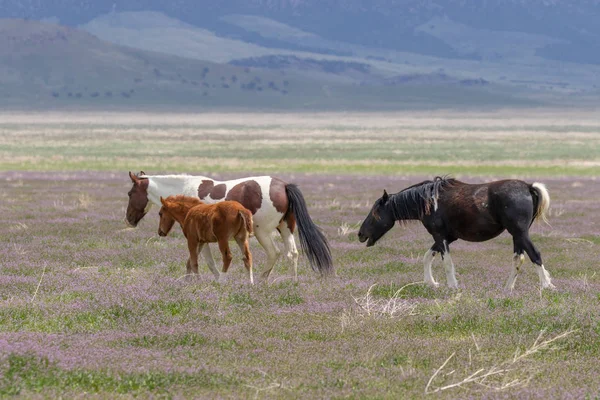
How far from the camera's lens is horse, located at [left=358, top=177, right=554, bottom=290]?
1484cm

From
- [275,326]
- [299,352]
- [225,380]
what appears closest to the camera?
[225,380]

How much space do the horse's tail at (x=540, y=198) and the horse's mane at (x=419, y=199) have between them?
4.05ft

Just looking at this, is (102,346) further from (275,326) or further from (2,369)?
(275,326)

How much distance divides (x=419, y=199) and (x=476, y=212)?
928 millimetres

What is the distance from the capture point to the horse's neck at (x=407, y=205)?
1570 cm

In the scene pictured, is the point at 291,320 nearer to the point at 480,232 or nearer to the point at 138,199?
the point at 480,232

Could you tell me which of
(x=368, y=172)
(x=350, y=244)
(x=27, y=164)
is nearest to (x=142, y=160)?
(x=27, y=164)

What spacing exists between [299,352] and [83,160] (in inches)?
2190

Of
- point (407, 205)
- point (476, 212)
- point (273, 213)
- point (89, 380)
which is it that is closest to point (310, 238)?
point (273, 213)


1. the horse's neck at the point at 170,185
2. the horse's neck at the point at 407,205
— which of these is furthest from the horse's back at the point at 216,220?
the horse's neck at the point at 407,205

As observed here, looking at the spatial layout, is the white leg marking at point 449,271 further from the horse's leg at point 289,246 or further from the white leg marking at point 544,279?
the horse's leg at point 289,246

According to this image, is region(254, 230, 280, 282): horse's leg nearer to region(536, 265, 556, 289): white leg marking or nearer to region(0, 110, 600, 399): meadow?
region(0, 110, 600, 399): meadow

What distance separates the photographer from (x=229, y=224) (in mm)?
14734

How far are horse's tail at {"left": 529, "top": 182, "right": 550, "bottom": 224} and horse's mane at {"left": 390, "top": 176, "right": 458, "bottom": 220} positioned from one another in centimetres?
123
